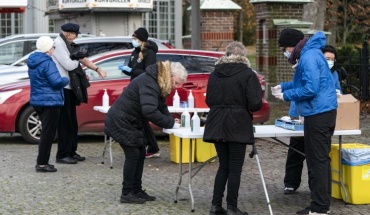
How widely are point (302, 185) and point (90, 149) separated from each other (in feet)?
15.2

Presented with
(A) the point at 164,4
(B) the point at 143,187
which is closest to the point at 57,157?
(B) the point at 143,187

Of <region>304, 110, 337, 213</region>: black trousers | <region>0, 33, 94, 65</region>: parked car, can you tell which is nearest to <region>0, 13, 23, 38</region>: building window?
<region>0, 33, 94, 65</region>: parked car

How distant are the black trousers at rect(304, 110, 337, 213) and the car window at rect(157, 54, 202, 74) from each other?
21.8 feet

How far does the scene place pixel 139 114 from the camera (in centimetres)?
1010

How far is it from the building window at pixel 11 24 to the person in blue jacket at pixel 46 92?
77.6 ft

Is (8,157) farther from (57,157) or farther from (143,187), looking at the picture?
(143,187)

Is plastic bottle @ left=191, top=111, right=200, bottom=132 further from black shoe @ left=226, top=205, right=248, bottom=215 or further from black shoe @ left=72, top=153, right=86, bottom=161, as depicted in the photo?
black shoe @ left=72, top=153, right=86, bottom=161

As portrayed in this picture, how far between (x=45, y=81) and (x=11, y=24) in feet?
78.7

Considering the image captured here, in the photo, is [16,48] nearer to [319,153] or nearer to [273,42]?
[273,42]

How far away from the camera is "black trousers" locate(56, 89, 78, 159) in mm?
13258

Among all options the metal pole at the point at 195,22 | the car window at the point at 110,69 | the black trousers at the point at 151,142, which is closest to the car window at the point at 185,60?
the car window at the point at 110,69

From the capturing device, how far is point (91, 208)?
10.1 m

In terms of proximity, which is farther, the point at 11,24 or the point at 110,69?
the point at 11,24

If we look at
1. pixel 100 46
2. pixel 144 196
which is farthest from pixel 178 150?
pixel 100 46
